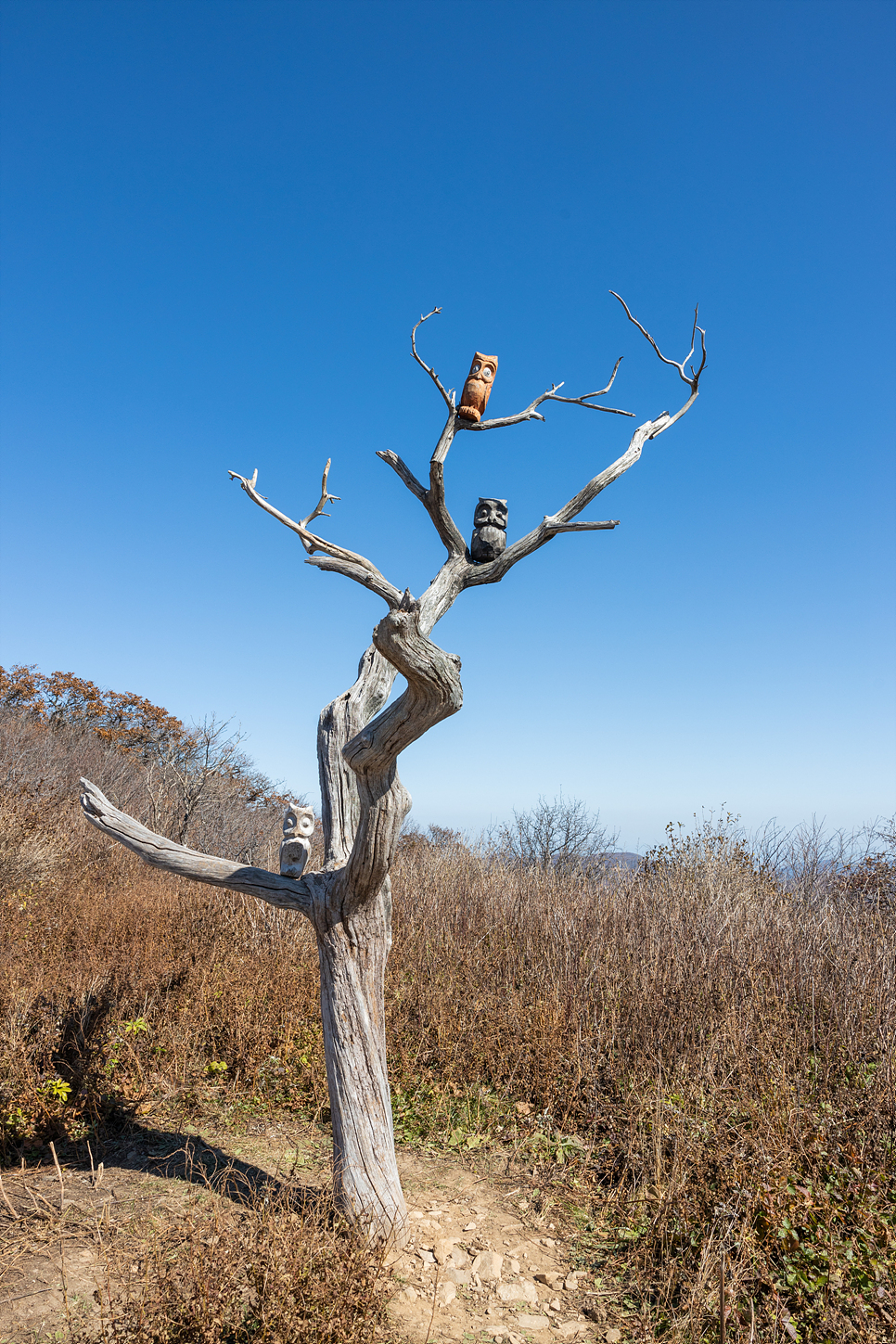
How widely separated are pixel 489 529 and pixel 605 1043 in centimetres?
398

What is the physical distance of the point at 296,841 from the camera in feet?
12.0

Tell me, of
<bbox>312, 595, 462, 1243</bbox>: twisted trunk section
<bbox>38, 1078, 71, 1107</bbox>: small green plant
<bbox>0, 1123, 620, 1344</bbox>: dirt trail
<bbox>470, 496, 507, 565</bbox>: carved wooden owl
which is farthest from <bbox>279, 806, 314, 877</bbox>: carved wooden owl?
<bbox>38, 1078, 71, 1107</bbox>: small green plant

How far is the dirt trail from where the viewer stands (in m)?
2.86

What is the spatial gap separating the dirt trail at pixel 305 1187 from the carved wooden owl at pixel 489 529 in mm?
2885

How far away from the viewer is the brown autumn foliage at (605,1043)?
3195mm

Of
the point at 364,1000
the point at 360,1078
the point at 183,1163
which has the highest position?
the point at 364,1000

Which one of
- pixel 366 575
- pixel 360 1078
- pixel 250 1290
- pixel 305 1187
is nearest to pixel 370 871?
pixel 360 1078

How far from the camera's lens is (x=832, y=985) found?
529cm

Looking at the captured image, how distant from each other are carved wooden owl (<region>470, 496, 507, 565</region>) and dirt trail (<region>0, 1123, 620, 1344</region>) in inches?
114

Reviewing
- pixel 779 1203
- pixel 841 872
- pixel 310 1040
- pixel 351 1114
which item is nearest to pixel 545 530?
pixel 351 1114

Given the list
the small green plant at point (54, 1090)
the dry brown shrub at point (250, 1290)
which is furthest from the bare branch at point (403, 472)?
the small green plant at point (54, 1090)

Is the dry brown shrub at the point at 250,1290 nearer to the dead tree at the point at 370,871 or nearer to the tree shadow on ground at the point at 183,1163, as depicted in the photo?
the dead tree at the point at 370,871

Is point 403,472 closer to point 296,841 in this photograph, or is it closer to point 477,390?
point 477,390

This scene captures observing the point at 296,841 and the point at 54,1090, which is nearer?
the point at 296,841
